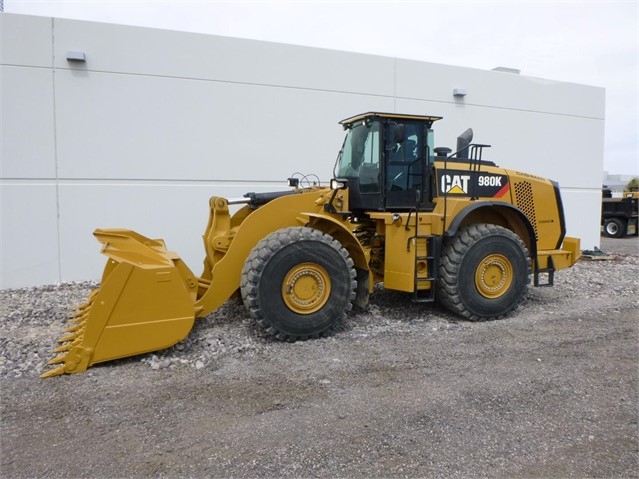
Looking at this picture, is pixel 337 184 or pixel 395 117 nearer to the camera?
pixel 337 184

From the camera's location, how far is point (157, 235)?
338 inches

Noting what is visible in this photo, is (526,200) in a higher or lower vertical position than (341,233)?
higher

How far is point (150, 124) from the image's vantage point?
8484mm

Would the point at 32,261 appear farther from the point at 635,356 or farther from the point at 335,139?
the point at 635,356

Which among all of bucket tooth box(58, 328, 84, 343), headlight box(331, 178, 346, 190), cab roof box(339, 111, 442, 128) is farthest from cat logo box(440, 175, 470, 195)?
bucket tooth box(58, 328, 84, 343)

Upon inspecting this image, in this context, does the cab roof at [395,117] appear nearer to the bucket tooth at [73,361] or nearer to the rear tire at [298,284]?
the rear tire at [298,284]

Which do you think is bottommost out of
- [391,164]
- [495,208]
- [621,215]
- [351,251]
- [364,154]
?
[351,251]

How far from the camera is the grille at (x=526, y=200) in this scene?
21.8ft

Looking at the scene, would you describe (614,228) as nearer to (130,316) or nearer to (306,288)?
(306,288)

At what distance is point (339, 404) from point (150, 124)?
656cm

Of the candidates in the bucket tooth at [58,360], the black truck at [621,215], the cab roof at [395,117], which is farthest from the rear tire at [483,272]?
the black truck at [621,215]

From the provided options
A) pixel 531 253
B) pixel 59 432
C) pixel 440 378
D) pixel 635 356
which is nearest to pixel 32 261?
pixel 59 432

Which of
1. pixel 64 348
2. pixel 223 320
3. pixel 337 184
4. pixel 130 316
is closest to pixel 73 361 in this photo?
pixel 64 348

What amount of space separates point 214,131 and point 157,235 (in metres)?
2.12
